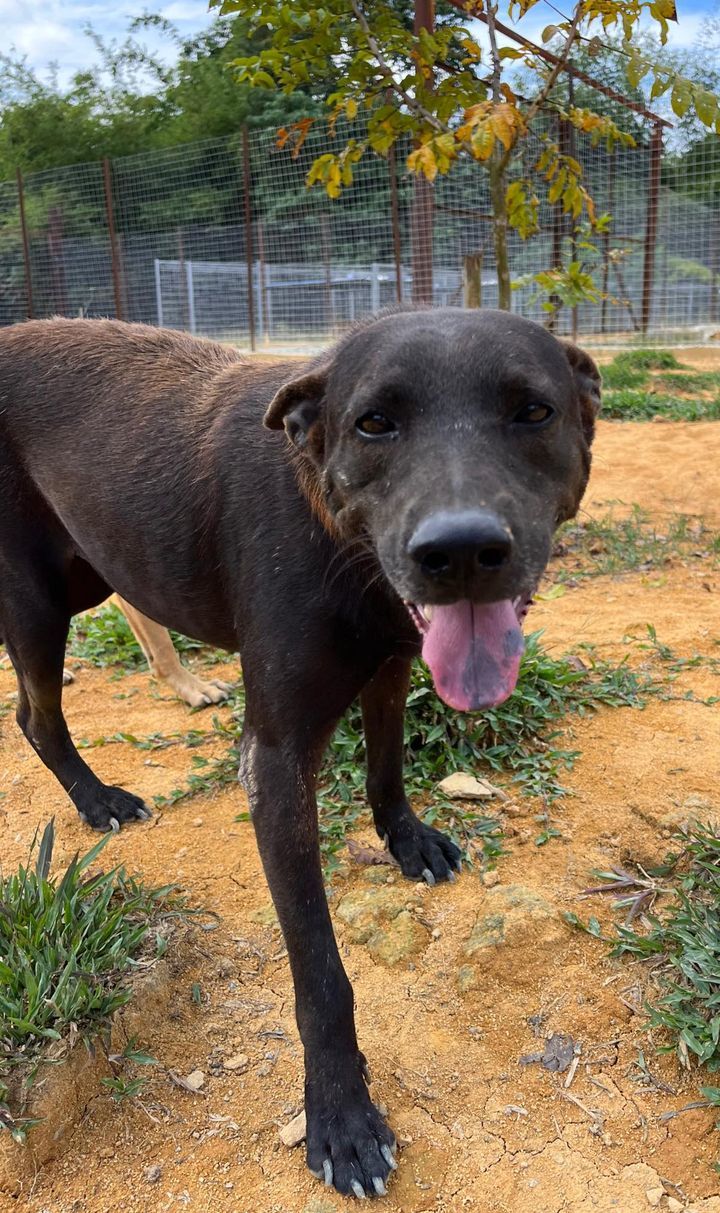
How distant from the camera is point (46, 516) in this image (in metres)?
2.75

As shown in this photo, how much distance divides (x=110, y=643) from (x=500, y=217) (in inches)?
113

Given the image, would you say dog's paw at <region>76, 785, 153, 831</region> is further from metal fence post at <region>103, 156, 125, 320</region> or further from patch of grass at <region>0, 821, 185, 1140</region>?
metal fence post at <region>103, 156, 125, 320</region>

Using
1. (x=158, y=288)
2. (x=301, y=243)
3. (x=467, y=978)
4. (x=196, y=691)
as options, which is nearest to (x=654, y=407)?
(x=196, y=691)

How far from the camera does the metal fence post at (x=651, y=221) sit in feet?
38.1

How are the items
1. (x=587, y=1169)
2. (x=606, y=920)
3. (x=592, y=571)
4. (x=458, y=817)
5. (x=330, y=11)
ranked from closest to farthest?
1. (x=587, y=1169)
2. (x=606, y=920)
3. (x=458, y=817)
4. (x=330, y=11)
5. (x=592, y=571)

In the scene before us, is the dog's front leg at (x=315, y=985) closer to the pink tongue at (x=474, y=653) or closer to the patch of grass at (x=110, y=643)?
the pink tongue at (x=474, y=653)

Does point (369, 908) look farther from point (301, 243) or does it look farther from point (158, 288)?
point (158, 288)

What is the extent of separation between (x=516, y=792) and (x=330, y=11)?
3.50 metres

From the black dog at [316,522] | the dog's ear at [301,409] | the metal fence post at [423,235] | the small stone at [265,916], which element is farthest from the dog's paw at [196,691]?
the metal fence post at [423,235]

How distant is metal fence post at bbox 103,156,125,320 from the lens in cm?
1421

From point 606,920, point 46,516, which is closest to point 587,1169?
point 606,920

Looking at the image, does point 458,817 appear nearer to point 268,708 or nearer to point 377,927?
point 377,927

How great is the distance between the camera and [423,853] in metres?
2.61

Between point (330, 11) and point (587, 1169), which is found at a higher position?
point (330, 11)
